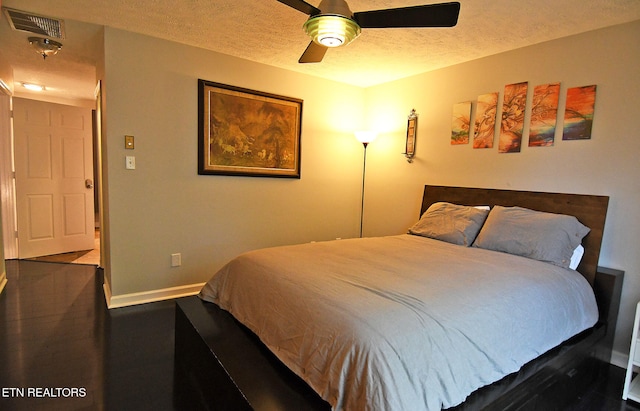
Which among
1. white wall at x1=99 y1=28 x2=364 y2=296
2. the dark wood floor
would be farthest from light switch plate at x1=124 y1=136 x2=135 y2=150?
the dark wood floor

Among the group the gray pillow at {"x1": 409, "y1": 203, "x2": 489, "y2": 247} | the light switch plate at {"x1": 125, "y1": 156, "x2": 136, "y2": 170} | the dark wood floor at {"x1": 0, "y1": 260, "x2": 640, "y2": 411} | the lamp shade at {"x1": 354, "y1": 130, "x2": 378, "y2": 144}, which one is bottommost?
the dark wood floor at {"x1": 0, "y1": 260, "x2": 640, "y2": 411}

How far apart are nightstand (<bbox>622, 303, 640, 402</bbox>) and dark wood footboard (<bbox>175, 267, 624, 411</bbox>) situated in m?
0.16

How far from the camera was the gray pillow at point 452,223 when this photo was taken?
277 centimetres

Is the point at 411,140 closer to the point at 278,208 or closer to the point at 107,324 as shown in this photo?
the point at 278,208

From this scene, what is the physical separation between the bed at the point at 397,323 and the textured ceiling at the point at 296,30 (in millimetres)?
1281

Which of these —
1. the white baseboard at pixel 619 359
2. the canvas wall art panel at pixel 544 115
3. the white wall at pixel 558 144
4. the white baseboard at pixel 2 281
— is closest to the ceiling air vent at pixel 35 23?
the white baseboard at pixel 2 281

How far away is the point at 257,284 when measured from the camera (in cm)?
187

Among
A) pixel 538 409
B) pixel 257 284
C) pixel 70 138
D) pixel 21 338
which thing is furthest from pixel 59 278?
pixel 538 409

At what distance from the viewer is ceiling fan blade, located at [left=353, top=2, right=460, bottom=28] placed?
1.61m

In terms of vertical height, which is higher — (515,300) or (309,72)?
(309,72)

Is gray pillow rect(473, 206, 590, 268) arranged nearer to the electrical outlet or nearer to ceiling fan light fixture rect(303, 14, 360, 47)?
ceiling fan light fixture rect(303, 14, 360, 47)

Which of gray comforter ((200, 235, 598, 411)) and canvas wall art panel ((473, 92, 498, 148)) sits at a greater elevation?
canvas wall art panel ((473, 92, 498, 148))

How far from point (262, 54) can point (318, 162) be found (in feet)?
4.45

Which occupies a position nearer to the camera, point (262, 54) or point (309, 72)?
point (262, 54)
